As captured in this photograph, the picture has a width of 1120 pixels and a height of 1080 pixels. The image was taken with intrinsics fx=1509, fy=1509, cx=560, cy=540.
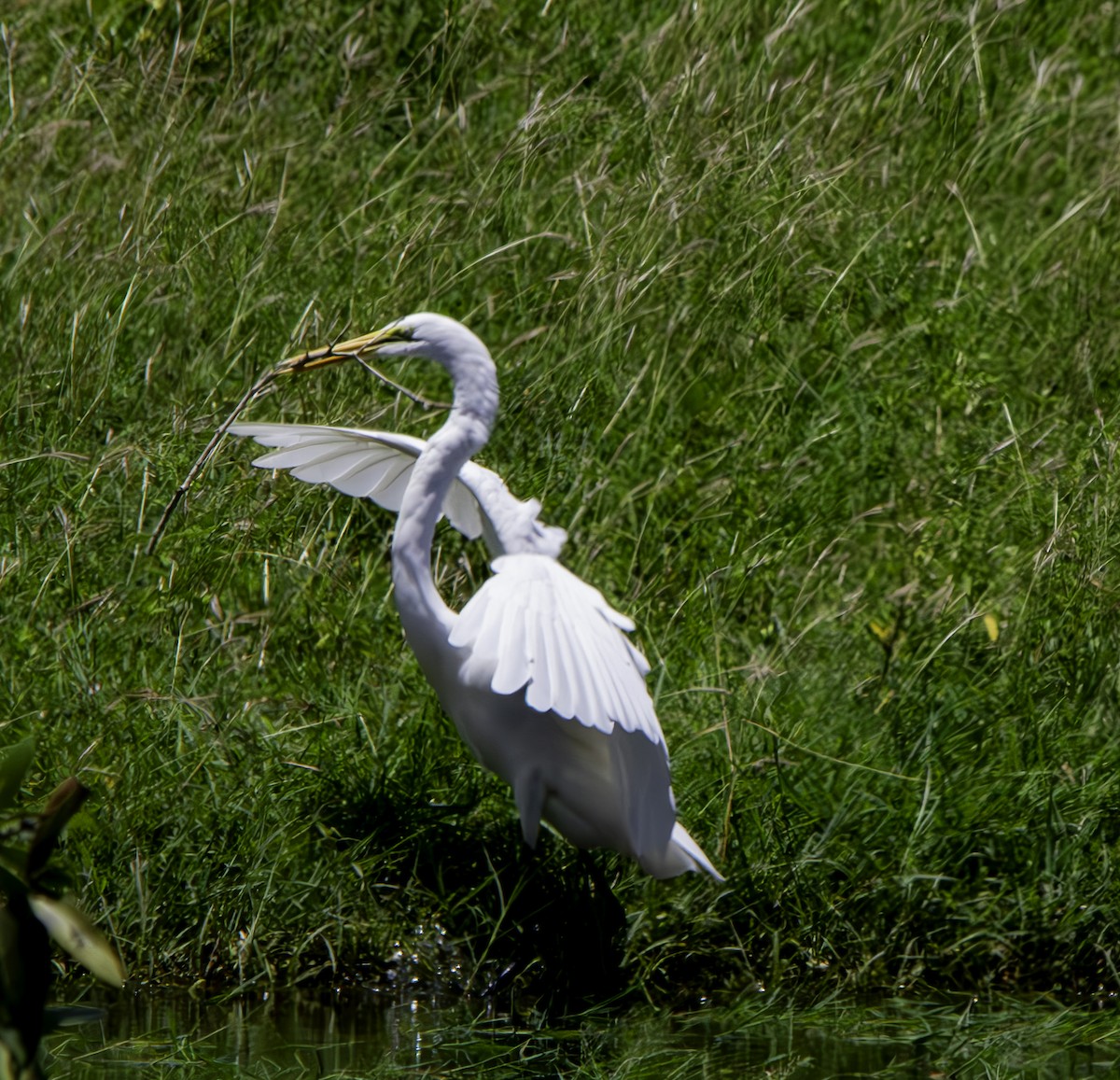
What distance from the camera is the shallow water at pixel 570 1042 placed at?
8.68ft

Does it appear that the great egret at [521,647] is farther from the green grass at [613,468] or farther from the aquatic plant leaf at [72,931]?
the aquatic plant leaf at [72,931]

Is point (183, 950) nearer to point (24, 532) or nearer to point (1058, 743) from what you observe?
point (24, 532)

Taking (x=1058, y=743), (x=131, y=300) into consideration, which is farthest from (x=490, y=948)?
(x=131, y=300)

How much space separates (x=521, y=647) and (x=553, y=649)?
62 millimetres

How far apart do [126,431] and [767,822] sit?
1.80m

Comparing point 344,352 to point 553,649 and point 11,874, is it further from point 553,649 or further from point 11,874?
point 11,874

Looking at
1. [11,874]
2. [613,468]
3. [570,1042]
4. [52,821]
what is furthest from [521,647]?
[52,821]

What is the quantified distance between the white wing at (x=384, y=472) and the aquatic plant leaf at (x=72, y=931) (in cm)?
223

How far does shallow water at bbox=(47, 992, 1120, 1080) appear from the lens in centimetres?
264

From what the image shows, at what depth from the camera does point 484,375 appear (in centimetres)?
306

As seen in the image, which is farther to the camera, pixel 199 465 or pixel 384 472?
pixel 384 472

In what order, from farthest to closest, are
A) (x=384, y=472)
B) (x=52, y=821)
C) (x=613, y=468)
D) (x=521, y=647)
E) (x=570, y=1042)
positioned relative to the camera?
(x=613, y=468), (x=384, y=472), (x=570, y=1042), (x=521, y=647), (x=52, y=821)

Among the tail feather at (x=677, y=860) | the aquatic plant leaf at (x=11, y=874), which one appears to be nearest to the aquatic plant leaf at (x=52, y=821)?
the aquatic plant leaf at (x=11, y=874)

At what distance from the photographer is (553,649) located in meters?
2.72
